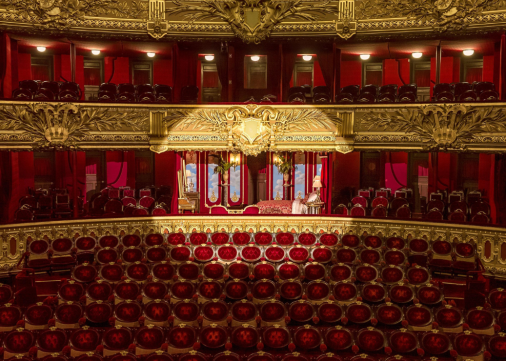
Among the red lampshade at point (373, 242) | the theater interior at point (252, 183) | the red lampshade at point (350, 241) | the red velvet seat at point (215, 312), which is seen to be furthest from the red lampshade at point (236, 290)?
the red lampshade at point (373, 242)

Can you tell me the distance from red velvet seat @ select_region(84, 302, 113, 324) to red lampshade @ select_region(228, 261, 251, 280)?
1.68 m

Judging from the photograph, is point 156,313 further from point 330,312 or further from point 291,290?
point 330,312

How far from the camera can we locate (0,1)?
816 cm

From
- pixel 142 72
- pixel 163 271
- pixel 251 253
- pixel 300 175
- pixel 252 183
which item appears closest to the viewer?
pixel 163 271

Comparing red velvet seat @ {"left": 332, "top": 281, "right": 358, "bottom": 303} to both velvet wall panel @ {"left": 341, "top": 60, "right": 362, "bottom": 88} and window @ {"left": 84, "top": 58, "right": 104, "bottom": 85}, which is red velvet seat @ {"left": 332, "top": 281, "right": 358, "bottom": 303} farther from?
window @ {"left": 84, "top": 58, "right": 104, "bottom": 85}

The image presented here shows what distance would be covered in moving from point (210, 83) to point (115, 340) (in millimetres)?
7533

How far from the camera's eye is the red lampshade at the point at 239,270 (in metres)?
6.60

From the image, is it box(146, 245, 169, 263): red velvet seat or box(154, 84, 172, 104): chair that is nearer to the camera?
box(146, 245, 169, 263): red velvet seat

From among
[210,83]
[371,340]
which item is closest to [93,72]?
[210,83]

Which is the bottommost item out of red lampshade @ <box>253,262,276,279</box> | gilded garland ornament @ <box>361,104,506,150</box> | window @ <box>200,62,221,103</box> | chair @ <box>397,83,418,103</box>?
red lampshade @ <box>253,262,276,279</box>

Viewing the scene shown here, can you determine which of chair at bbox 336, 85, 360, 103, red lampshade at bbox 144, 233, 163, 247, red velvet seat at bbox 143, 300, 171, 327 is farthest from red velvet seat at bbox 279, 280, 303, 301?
chair at bbox 336, 85, 360, 103

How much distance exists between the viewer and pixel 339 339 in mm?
5188

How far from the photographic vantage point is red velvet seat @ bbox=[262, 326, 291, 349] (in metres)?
5.17

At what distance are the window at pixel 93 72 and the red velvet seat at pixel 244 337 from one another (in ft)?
26.6
